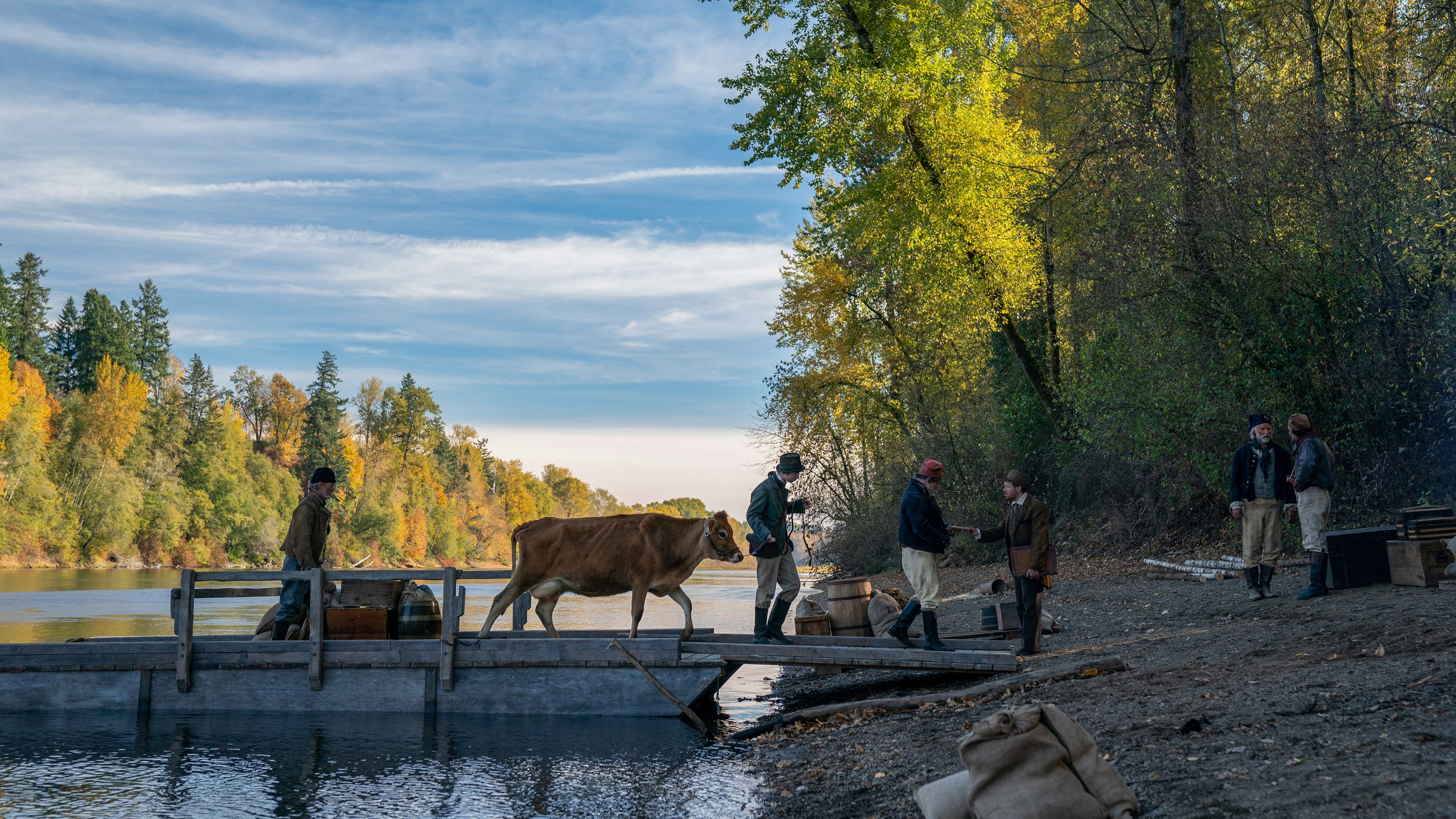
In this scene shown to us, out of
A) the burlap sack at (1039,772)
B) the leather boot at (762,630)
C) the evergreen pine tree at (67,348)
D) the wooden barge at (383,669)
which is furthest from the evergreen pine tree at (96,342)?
the burlap sack at (1039,772)

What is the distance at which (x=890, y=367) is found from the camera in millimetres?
37719

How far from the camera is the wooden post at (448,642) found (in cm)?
1235

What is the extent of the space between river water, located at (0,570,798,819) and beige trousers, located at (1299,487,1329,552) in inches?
288

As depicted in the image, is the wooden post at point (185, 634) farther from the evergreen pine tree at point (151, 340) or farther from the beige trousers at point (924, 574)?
the evergreen pine tree at point (151, 340)

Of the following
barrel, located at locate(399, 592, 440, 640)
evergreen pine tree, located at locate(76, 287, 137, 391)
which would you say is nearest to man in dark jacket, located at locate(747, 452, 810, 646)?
barrel, located at locate(399, 592, 440, 640)

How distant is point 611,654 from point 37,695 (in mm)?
7515

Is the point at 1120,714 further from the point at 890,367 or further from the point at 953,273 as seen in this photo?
the point at 890,367

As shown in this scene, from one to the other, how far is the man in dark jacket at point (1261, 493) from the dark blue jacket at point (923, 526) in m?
4.85

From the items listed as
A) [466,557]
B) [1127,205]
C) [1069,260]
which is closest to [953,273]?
[1069,260]

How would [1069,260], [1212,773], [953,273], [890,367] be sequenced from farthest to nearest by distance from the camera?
[890,367] → [1069,260] → [953,273] → [1212,773]

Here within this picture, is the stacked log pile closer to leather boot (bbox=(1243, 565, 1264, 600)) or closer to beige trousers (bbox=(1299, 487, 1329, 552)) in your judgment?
leather boot (bbox=(1243, 565, 1264, 600))

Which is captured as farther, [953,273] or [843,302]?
[843,302]

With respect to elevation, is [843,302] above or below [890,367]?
above

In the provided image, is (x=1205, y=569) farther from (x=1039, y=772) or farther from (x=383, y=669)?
(x=1039, y=772)
